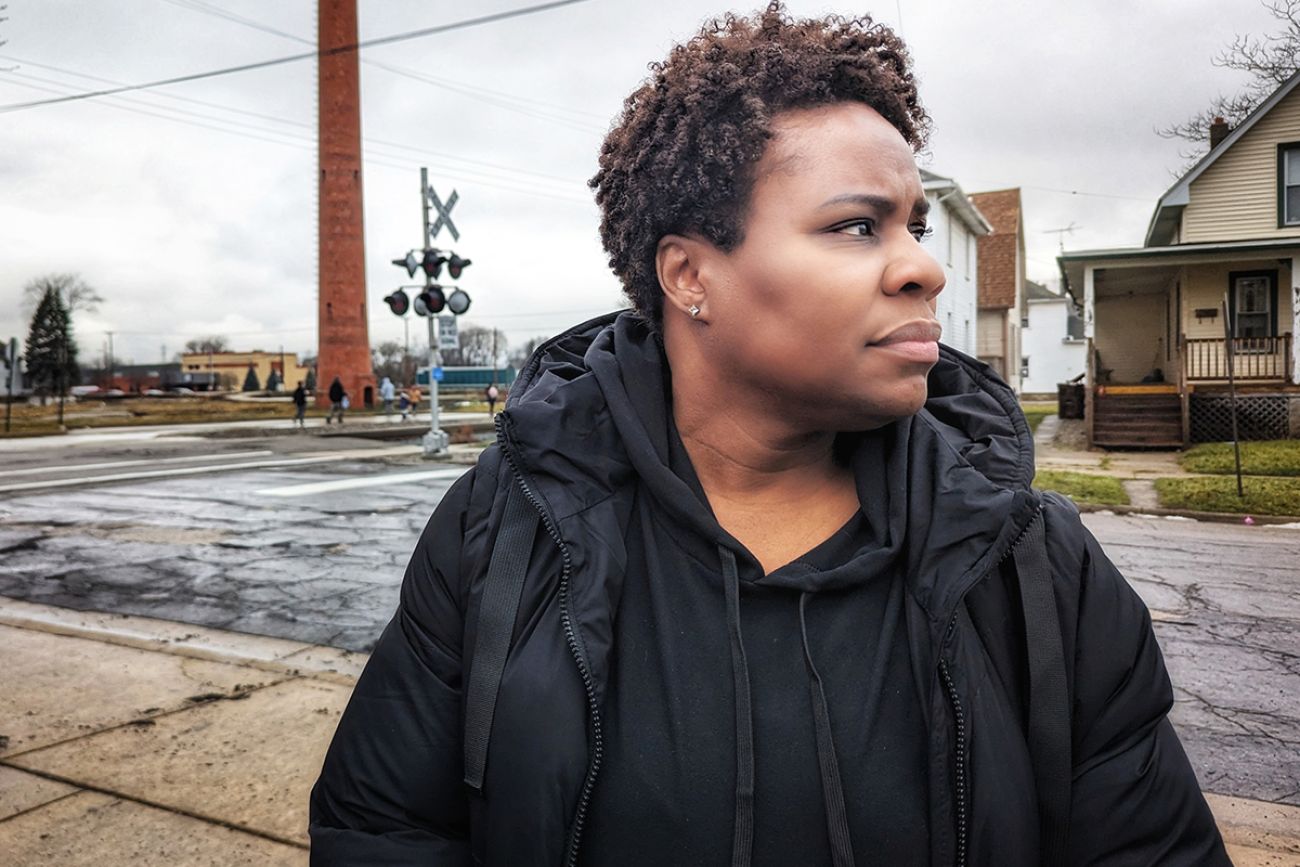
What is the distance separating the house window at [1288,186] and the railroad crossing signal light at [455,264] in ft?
53.1

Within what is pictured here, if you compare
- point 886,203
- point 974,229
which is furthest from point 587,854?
point 974,229

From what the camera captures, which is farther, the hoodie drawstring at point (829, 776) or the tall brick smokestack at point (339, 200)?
the tall brick smokestack at point (339, 200)

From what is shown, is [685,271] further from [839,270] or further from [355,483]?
[355,483]

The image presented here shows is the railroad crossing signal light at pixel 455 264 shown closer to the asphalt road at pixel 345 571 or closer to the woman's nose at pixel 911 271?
the asphalt road at pixel 345 571

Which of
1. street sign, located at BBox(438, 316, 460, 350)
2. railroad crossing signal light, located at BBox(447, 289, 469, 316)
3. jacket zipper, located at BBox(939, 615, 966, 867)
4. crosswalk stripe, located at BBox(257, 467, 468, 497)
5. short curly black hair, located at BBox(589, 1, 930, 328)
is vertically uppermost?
railroad crossing signal light, located at BBox(447, 289, 469, 316)

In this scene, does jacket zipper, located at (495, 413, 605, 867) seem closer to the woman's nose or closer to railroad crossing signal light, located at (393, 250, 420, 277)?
the woman's nose

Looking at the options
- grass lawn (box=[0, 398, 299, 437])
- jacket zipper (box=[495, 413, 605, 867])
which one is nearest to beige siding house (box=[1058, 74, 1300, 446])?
jacket zipper (box=[495, 413, 605, 867])

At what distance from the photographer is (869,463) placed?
153 cm

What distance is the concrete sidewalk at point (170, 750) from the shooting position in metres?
2.93

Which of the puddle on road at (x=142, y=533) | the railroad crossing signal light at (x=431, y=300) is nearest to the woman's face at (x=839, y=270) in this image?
the puddle on road at (x=142, y=533)

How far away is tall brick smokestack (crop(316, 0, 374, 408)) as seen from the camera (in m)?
39.1

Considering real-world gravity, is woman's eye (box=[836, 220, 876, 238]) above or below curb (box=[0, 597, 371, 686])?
above

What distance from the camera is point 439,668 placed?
143 centimetres

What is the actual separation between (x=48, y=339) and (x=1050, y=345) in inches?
2629
